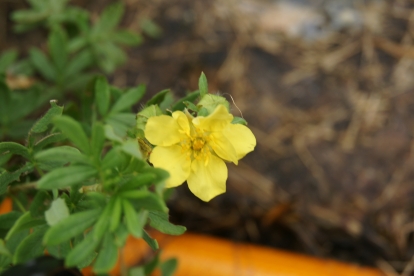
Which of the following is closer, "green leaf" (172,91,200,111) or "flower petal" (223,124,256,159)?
"flower petal" (223,124,256,159)

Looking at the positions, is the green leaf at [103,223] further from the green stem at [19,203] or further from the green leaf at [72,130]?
the green stem at [19,203]

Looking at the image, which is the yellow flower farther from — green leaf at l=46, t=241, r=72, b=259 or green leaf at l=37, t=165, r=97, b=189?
green leaf at l=46, t=241, r=72, b=259


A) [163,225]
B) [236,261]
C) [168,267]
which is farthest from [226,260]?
[163,225]

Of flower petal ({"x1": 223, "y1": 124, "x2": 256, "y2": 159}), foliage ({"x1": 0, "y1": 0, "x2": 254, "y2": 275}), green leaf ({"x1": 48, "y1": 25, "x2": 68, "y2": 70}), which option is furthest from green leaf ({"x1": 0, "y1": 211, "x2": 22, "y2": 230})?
green leaf ({"x1": 48, "y1": 25, "x2": 68, "y2": 70})

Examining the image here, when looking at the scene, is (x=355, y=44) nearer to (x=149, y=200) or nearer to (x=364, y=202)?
(x=364, y=202)

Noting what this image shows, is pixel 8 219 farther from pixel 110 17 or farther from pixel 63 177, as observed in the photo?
pixel 110 17

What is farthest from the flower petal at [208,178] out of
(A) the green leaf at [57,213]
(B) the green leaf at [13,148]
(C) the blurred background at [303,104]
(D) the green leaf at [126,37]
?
(D) the green leaf at [126,37]
